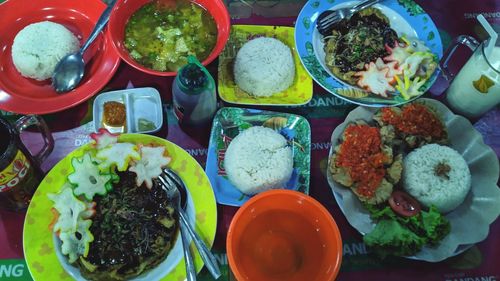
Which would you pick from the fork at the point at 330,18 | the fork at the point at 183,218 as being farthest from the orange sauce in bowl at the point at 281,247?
the fork at the point at 330,18

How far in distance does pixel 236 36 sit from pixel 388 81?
0.58m

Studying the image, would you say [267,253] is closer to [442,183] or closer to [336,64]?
[442,183]

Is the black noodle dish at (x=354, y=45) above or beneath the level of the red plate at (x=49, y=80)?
above

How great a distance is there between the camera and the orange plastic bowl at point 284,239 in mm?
1134

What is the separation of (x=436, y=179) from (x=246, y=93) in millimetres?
691

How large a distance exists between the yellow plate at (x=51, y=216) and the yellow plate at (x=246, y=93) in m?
0.29

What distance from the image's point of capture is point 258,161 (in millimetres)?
1395

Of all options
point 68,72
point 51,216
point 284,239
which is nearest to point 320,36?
point 284,239

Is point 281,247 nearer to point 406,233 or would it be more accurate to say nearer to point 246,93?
point 406,233

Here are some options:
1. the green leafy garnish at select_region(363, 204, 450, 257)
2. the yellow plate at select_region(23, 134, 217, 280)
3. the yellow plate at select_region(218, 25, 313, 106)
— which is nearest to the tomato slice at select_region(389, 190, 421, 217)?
the green leafy garnish at select_region(363, 204, 450, 257)

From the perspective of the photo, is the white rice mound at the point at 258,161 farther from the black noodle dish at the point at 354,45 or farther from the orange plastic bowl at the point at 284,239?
the black noodle dish at the point at 354,45

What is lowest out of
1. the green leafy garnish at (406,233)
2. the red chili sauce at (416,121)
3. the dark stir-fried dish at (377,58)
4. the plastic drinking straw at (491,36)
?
the green leafy garnish at (406,233)

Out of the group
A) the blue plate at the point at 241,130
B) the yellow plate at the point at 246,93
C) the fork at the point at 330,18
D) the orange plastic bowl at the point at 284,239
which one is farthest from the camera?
the fork at the point at 330,18

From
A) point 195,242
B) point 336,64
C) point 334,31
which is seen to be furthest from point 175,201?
point 334,31
